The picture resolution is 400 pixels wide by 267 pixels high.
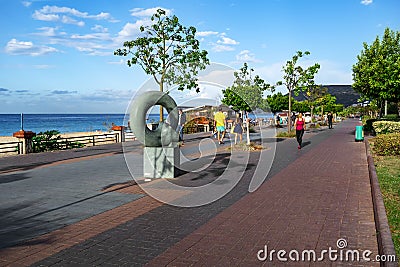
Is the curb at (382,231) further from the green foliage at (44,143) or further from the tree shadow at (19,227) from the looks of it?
the green foliage at (44,143)

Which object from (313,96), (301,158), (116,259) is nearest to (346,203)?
(116,259)

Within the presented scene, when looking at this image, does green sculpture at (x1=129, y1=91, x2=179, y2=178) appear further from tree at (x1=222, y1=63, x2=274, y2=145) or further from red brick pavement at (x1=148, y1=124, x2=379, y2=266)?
tree at (x1=222, y1=63, x2=274, y2=145)

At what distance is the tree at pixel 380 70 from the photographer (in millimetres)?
21688

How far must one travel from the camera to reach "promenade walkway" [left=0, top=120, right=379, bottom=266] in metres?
4.50

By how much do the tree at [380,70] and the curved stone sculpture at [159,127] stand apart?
15977 millimetres

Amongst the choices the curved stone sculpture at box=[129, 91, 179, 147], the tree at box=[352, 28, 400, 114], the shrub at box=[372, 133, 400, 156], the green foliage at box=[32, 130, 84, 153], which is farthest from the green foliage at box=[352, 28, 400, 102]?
the green foliage at box=[32, 130, 84, 153]

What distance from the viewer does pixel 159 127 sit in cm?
976

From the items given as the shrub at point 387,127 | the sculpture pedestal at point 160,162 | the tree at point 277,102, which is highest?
the tree at point 277,102

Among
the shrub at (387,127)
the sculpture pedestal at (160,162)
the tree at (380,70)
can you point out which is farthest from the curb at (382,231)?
the tree at (380,70)

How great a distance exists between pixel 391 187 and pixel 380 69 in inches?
648

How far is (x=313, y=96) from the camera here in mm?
41031

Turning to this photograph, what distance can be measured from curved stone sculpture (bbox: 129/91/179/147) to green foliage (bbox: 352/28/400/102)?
16.0 metres

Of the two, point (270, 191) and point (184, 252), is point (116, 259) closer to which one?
point (184, 252)

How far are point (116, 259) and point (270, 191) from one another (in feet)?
14.7
